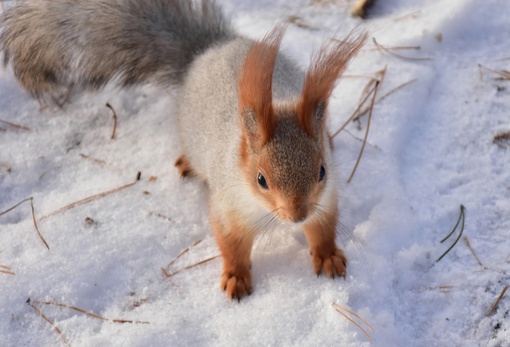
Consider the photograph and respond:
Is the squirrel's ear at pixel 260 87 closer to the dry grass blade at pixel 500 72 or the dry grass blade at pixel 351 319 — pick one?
the dry grass blade at pixel 351 319

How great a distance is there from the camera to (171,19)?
234 cm

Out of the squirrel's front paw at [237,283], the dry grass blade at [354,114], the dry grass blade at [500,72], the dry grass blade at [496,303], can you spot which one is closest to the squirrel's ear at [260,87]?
the squirrel's front paw at [237,283]

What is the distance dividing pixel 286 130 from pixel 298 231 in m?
0.56

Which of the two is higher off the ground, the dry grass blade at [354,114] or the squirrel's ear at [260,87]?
the squirrel's ear at [260,87]

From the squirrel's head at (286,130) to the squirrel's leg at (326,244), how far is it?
8.6 inches

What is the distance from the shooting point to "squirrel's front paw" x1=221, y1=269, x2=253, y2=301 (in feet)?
6.13

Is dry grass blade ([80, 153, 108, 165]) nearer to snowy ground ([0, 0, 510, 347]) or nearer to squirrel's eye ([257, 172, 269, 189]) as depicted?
snowy ground ([0, 0, 510, 347])

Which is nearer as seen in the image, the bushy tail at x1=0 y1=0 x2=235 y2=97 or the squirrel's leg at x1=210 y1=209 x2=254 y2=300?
the squirrel's leg at x1=210 y1=209 x2=254 y2=300

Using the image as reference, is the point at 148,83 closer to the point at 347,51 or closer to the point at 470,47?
the point at 347,51

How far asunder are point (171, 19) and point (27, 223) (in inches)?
36.0

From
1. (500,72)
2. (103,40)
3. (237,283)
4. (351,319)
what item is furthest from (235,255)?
(500,72)

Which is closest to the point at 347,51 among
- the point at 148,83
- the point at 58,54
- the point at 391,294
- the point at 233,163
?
the point at 233,163

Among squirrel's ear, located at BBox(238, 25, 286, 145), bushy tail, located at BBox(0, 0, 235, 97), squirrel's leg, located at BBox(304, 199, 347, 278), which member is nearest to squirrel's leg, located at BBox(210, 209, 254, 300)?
squirrel's leg, located at BBox(304, 199, 347, 278)

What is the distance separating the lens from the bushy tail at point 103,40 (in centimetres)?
229
